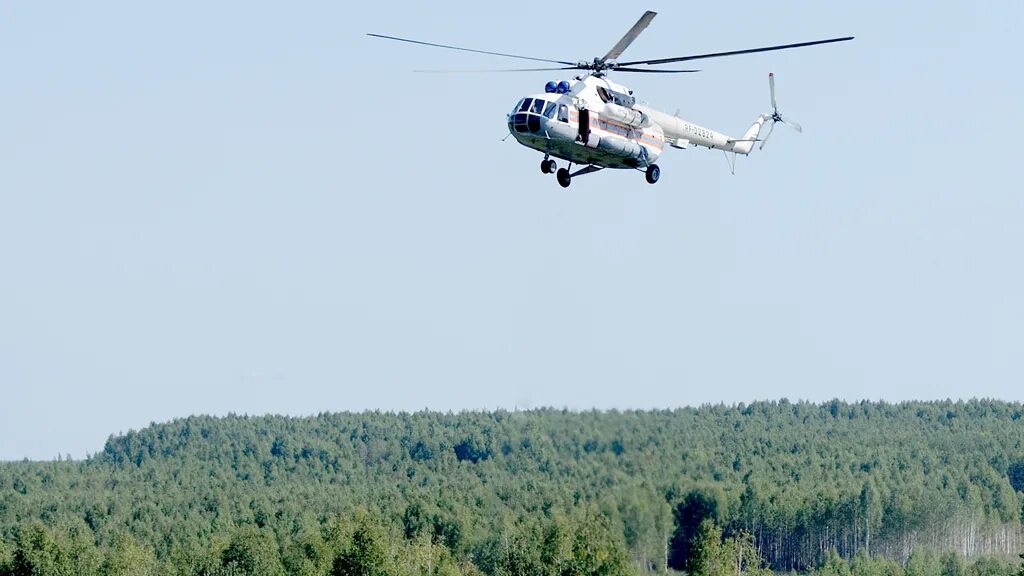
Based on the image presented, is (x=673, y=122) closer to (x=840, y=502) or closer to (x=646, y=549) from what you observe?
(x=646, y=549)

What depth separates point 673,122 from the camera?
5441 cm

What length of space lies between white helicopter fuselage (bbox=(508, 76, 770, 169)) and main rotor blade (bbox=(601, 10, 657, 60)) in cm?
83

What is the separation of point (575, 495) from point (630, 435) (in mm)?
11141

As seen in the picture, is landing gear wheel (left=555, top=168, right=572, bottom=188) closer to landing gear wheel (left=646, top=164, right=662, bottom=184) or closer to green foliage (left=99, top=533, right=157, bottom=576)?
landing gear wheel (left=646, top=164, right=662, bottom=184)

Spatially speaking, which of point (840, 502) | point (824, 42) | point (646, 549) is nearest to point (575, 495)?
point (646, 549)

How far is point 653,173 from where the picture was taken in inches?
2046

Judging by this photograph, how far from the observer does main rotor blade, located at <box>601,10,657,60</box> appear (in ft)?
158

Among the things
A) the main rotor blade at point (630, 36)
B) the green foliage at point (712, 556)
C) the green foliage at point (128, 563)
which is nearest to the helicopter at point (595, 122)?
the main rotor blade at point (630, 36)

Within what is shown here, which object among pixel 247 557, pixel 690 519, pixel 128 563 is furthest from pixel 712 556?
pixel 128 563

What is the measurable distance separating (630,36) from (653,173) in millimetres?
4180

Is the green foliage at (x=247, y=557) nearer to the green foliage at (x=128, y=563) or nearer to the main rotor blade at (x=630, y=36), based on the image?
the green foliage at (x=128, y=563)

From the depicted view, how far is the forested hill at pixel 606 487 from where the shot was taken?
49.7m

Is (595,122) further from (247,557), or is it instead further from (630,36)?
(247,557)

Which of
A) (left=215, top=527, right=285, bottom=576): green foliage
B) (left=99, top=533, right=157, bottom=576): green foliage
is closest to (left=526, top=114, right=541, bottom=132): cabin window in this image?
(left=99, top=533, right=157, bottom=576): green foliage
